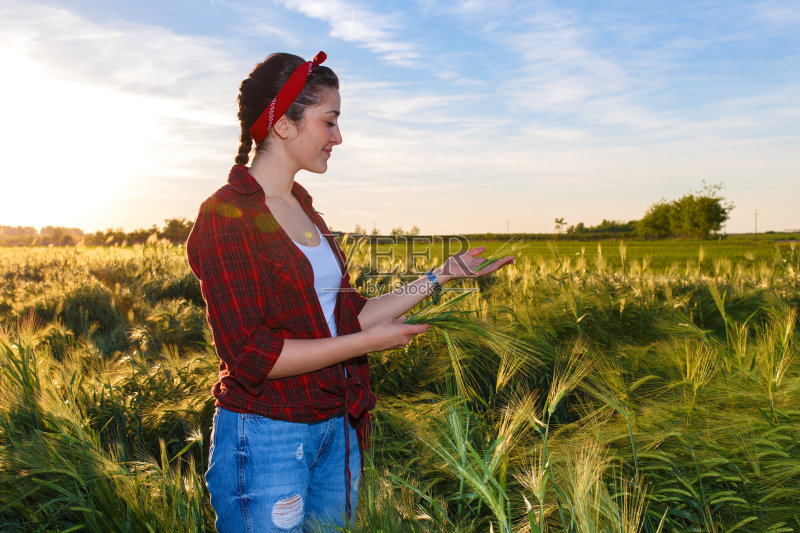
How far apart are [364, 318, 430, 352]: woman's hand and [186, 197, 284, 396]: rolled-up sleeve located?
284 millimetres

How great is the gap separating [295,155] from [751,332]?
4602 mm

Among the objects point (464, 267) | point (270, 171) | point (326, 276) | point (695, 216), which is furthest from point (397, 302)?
point (695, 216)

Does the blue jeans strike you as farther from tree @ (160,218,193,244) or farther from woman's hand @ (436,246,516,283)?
tree @ (160,218,193,244)

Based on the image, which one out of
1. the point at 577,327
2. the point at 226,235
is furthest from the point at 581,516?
the point at 577,327

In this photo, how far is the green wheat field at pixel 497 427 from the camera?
5.74 ft

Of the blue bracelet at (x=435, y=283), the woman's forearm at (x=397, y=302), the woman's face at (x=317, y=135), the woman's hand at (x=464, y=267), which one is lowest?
the woman's forearm at (x=397, y=302)

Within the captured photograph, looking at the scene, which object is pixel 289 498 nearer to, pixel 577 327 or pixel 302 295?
pixel 302 295

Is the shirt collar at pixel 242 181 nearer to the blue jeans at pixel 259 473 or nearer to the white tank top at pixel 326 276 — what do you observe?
the white tank top at pixel 326 276

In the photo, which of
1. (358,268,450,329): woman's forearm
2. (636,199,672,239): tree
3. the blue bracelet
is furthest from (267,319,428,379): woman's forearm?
(636,199,672,239): tree

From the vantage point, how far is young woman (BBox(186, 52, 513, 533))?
1.54 m

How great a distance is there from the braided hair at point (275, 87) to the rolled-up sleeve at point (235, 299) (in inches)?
16.8

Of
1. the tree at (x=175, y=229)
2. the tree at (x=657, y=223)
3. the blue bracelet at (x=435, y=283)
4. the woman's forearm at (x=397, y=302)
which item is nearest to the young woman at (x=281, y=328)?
the woman's forearm at (x=397, y=302)

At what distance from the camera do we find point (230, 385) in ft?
5.40

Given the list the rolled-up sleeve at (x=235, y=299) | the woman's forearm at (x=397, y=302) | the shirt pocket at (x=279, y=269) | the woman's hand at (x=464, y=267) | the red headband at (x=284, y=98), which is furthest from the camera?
the woman's hand at (x=464, y=267)
